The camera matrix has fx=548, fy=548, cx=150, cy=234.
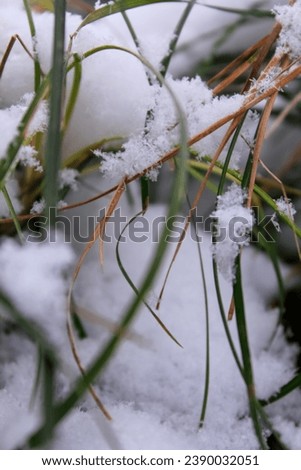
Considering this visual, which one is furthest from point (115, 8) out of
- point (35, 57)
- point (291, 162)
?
point (291, 162)

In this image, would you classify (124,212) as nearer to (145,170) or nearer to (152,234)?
(152,234)

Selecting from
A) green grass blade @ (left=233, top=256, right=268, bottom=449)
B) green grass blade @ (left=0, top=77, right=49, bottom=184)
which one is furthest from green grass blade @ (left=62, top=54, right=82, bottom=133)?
green grass blade @ (left=233, top=256, right=268, bottom=449)

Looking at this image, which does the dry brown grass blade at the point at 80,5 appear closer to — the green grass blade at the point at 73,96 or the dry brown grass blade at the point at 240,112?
the green grass blade at the point at 73,96

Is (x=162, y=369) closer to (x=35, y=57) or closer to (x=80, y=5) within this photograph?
(x=35, y=57)

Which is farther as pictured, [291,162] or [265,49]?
[291,162]

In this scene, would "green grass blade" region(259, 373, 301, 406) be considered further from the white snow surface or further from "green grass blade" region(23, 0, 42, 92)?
"green grass blade" region(23, 0, 42, 92)

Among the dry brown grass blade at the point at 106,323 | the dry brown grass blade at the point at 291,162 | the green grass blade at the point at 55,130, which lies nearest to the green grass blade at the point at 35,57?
the green grass blade at the point at 55,130

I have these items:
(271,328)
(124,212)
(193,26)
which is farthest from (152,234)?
(193,26)
